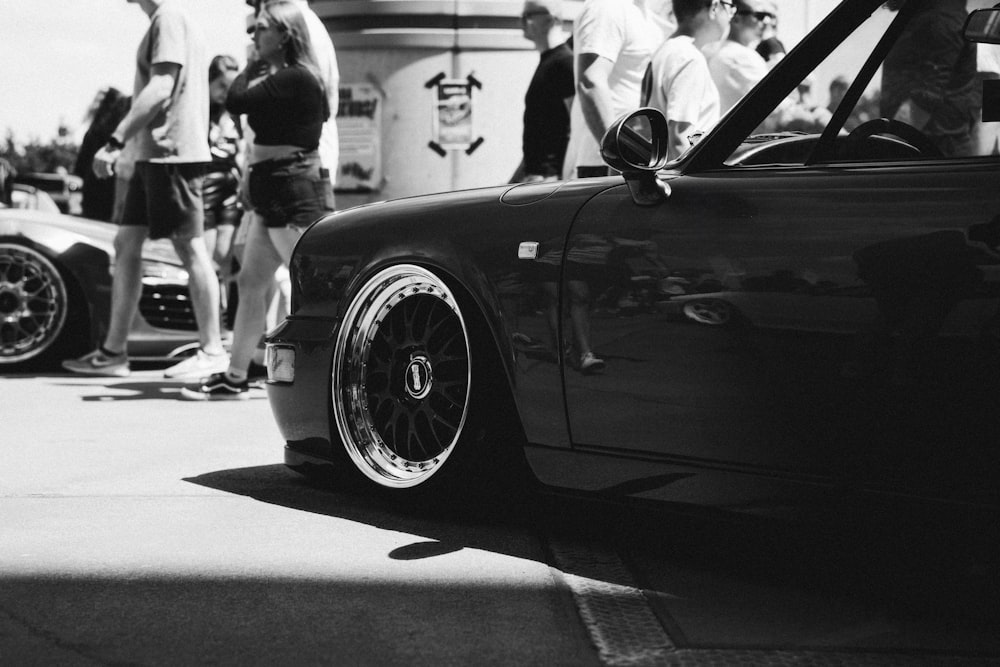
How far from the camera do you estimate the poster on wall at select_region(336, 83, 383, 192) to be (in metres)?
12.6

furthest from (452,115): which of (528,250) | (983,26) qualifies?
(983,26)

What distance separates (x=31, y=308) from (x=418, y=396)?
4791 millimetres

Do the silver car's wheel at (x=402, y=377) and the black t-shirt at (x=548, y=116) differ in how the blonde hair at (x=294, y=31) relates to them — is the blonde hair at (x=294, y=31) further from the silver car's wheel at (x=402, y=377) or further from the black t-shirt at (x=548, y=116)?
the silver car's wheel at (x=402, y=377)

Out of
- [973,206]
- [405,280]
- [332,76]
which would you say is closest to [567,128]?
[332,76]

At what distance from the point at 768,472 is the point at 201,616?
1219 millimetres

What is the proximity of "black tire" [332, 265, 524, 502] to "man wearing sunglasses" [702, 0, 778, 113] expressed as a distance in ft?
9.31

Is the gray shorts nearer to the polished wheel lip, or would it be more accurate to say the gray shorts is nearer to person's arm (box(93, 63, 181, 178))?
person's arm (box(93, 63, 181, 178))

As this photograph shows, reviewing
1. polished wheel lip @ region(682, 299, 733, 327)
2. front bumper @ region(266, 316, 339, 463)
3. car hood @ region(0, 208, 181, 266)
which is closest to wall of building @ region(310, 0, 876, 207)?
car hood @ region(0, 208, 181, 266)

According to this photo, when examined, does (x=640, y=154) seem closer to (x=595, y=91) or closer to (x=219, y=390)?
(x=595, y=91)

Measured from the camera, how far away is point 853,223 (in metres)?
3.05

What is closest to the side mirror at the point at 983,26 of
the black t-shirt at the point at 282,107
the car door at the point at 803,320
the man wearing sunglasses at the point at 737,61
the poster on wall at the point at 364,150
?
the car door at the point at 803,320

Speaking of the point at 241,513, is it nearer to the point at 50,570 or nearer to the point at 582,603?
the point at 50,570

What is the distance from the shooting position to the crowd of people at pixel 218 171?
670cm

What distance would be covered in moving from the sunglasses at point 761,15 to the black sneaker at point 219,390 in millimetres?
2791
